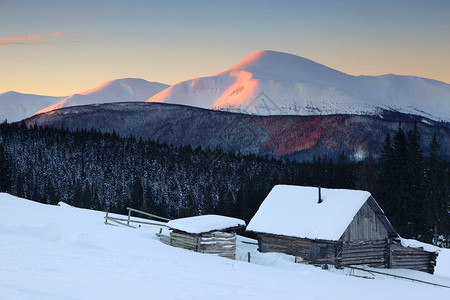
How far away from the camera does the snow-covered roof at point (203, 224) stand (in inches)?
931

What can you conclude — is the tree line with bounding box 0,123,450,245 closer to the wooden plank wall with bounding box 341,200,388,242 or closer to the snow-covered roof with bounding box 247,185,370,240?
the wooden plank wall with bounding box 341,200,388,242

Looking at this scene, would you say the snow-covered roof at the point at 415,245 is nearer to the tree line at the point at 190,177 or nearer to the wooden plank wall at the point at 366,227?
the wooden plank wall at the point at 366,227

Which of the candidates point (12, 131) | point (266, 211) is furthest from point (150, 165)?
point (266, 211)

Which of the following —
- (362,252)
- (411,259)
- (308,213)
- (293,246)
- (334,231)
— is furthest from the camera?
(411,259)

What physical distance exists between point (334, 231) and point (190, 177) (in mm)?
78960

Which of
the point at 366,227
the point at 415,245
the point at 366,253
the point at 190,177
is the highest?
the point at 366,227

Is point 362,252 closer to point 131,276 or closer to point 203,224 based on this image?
point 203,224

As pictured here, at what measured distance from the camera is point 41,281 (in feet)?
32.8

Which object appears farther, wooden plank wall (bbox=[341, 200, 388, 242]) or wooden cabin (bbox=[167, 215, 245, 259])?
wooden plank wall (bbox=[341, 200, 388, 242])

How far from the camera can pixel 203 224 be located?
79.1ft

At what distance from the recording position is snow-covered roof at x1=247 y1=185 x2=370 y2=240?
26.5m

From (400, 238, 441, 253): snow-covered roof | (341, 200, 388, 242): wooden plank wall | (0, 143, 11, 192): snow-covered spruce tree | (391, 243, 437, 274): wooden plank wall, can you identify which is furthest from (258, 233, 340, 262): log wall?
(0, 143, 11, 192): snow-covered spruce tree

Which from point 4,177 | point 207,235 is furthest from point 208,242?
point 4,177

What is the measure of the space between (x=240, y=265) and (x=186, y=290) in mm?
6973
